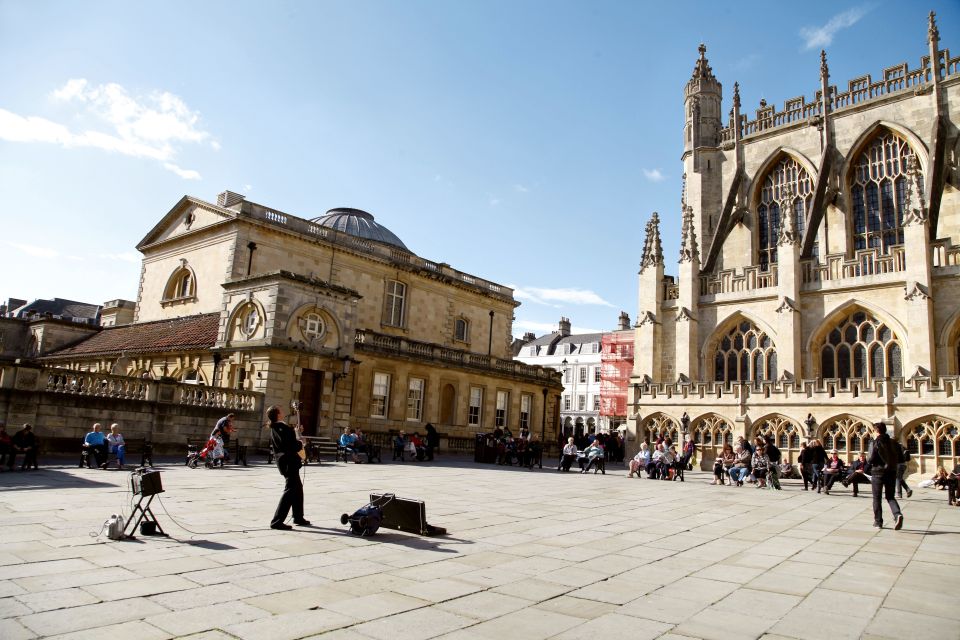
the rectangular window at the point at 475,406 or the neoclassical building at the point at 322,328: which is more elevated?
the neoclassical building at the point at 322,328

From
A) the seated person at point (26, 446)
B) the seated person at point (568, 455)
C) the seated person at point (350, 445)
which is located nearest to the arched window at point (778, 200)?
the seated person at point (568, 455)

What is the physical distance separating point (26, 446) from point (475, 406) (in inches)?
900

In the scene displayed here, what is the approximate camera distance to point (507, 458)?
83.0 feet

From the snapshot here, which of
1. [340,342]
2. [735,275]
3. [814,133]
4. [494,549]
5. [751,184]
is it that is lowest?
[494,549]

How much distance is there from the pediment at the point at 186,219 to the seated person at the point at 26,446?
17.5 m

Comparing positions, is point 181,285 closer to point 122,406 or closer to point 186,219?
point 186,219

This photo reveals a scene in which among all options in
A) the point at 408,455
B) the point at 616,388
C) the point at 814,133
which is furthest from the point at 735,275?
the point at 616,388

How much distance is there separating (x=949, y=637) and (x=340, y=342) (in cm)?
2023

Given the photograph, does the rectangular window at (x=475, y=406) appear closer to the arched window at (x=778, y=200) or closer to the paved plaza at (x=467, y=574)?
the arched window at (x=778, y=200)

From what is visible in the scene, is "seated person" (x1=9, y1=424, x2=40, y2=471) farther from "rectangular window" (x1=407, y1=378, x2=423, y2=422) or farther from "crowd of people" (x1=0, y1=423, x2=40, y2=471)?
"rectangular window" (x1=407, y1=378, x2=423, y2=422)

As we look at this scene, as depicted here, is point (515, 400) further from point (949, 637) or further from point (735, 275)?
point (949, 637)

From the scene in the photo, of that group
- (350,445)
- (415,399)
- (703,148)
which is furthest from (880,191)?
(350,445)

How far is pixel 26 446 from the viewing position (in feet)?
47.3

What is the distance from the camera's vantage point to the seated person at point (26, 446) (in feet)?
45.5
